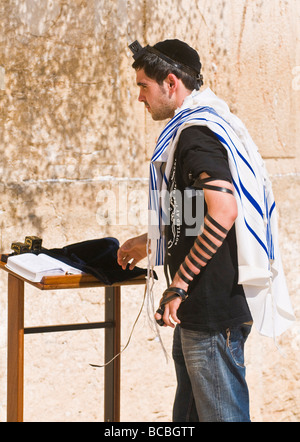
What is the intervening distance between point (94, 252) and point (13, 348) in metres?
0.49

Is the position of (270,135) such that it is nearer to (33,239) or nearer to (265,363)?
(265,363)

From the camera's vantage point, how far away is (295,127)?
13.9ft

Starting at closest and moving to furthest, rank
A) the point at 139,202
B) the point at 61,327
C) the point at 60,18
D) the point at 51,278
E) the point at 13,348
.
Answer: the point at 51,278, the point at 13,348, the point at 61,327, the point at 60,18, the point at 139,202

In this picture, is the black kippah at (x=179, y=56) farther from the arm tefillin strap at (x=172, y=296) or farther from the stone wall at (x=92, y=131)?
the stone wall at (x=92, y=131)

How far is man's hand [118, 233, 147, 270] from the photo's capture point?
107 inches

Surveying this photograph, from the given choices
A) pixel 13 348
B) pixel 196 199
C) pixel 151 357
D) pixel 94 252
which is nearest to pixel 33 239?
pixel 94 252

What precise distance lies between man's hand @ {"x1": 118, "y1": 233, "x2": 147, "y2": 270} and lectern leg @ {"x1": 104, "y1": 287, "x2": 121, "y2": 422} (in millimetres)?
271

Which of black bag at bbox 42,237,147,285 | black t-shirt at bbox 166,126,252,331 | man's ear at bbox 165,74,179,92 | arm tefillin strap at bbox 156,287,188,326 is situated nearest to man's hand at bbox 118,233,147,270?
black bag at bbox 42,237,147,285

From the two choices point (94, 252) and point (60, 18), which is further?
point (60, 18)

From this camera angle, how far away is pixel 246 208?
2297 millimetres

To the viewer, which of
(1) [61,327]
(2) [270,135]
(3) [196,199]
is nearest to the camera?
(3) [196,199]

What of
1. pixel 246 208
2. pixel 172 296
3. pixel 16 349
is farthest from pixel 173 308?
pixel 16 349

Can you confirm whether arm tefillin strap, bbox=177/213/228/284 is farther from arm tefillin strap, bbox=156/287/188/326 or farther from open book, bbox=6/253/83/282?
open book, bbox=6/253/83/282

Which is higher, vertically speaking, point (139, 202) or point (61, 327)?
point (139, 202)
